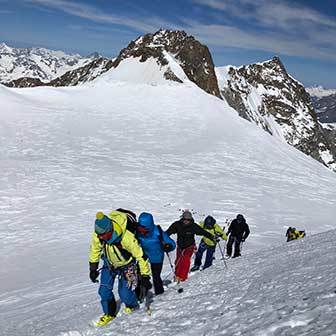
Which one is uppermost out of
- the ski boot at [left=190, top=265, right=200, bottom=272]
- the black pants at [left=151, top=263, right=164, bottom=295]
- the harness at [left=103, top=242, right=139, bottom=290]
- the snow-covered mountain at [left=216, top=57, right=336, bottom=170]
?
the snow-covered mountain at [left=216, top=57, right=336, bottom=170]

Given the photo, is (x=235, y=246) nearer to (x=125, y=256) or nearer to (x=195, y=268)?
(x=195, y=268)

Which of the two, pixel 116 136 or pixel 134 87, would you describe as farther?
pixel 134 87

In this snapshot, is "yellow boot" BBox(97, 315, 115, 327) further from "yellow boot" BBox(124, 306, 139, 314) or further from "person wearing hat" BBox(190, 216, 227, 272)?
"person wearing hat" BBox(190, 216, 227, 272)

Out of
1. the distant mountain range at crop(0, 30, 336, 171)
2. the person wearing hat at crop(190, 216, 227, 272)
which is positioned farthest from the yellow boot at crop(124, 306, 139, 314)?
the distant mountain range at crop(0, 30, 336, 171)

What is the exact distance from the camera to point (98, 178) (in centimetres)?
2267

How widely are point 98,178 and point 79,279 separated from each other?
38.8ft

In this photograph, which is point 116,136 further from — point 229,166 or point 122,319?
point 122,319

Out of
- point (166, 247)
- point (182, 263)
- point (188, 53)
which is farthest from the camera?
point (188, 53)

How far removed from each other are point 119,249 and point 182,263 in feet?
9.69

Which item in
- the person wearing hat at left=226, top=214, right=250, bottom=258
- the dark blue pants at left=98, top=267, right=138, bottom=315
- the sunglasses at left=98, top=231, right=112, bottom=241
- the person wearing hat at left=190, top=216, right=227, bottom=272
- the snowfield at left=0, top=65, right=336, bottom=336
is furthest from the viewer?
the person wearing hat at left=226, top=214, right=250, bottom=258

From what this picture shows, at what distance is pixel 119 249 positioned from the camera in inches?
278

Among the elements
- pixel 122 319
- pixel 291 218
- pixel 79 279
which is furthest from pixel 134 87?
pixel 122 319

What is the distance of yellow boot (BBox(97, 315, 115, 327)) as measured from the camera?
23.4 ft

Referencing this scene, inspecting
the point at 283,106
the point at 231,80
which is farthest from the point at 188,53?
the point at 283,106
